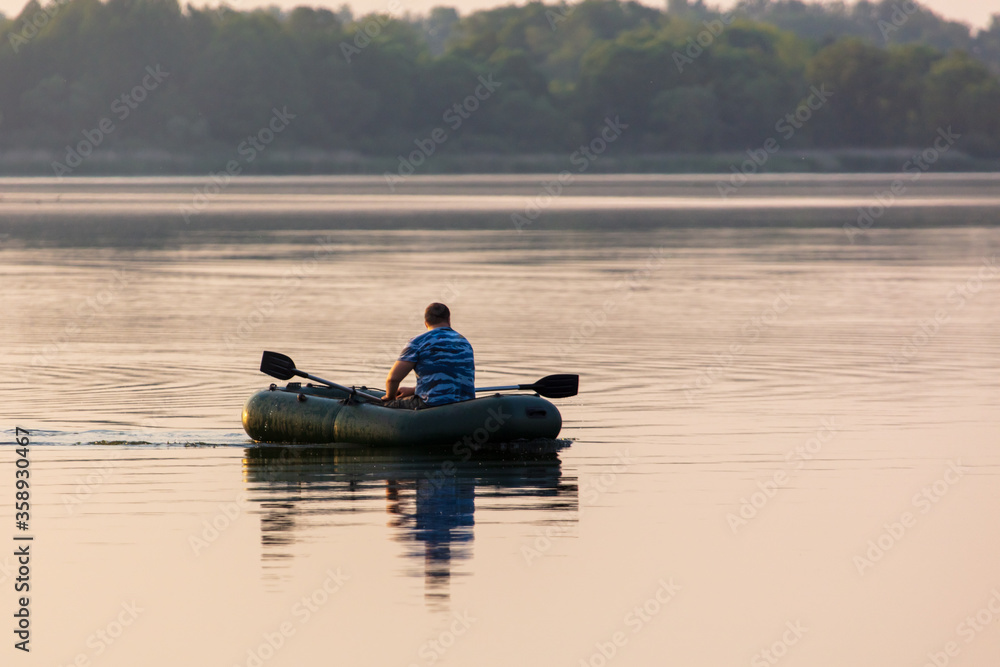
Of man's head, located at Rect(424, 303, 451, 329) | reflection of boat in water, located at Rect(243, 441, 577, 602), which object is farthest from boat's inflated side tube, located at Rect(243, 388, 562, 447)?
man's head, located at Rect(424, 303, 451, 329)

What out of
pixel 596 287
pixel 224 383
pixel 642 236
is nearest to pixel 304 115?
pixel 642 236

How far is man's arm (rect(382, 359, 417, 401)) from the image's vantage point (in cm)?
1552

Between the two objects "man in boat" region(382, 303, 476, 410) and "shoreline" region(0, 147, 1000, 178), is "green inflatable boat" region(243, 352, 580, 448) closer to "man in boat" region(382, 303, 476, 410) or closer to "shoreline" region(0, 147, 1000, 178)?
"man in boat" region(382, 303, 476, 410)

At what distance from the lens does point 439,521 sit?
41.4ft

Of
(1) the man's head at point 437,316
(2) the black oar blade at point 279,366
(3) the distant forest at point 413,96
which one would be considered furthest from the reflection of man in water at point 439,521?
(3) the distant forest at point 413,96

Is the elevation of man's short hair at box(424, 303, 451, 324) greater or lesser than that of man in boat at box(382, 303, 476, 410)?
greater

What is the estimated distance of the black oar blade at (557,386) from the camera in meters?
16.6

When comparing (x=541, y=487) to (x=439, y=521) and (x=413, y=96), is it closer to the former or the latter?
(x=439, y=521)

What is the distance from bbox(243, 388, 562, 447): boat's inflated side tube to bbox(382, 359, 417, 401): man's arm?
6.8 inches

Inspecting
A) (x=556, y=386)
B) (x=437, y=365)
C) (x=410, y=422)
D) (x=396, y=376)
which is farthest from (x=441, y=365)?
(x=556, y=386)

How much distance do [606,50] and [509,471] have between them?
14747 centimetres

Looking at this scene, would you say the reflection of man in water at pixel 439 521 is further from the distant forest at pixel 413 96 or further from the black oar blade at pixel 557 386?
the distant forest at pixel 413 96

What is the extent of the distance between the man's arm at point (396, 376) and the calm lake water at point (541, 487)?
0.59m

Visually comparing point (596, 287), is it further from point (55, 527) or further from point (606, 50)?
point (606, 50)
